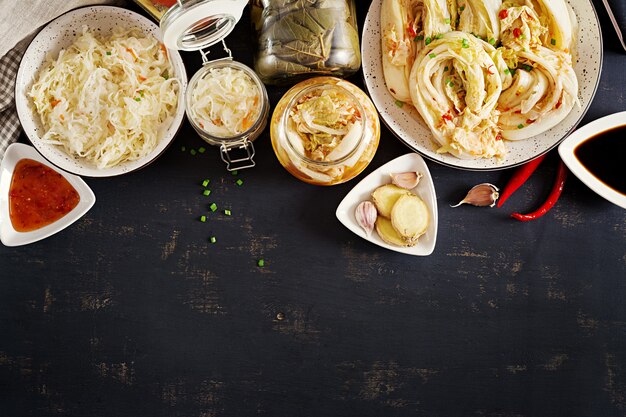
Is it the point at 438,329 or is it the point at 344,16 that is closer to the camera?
the point at 344,16

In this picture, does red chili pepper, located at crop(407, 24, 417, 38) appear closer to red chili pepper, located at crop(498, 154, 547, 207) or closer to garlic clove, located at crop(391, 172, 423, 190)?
garlic clove, located at crop(391, 172, 423, 190)

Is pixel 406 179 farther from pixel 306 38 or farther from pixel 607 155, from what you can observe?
pixel 607 155

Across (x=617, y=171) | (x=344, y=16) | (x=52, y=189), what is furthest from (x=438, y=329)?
(x=52, y=189)

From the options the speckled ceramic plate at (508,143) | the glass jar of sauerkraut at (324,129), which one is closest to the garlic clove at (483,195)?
the speckled ceramic plate at (508,143)

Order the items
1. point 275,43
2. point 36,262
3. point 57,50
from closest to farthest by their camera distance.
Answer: point 275,43 → point 57,50 → point 36,262

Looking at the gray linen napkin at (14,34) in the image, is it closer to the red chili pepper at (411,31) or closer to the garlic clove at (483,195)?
the red chili pepper at (411,31)

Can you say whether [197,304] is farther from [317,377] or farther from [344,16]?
[344,16]
